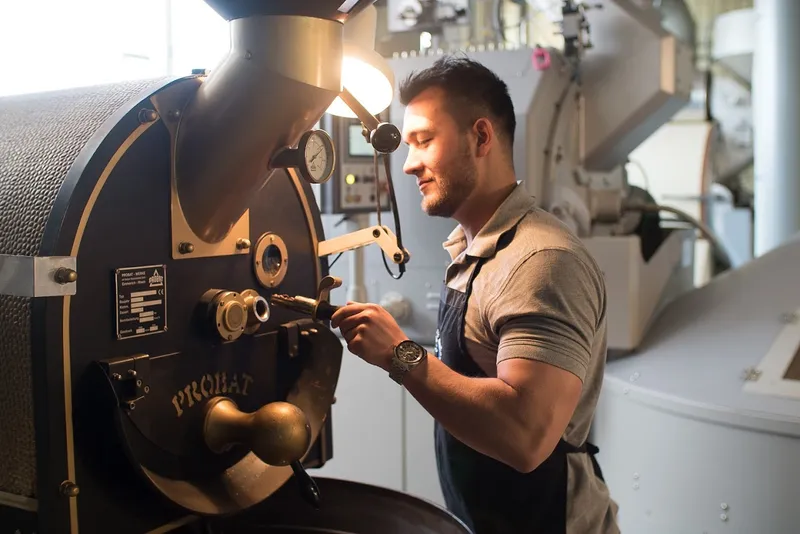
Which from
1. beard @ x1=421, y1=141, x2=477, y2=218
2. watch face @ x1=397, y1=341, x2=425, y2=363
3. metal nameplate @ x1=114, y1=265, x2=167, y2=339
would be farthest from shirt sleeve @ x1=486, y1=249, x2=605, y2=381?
metal nameplate @ x1=114, y1=265, x2=167, y2=339

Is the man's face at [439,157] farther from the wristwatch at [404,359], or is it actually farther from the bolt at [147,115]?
the bolt at [147,115]

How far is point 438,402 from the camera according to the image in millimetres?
1034

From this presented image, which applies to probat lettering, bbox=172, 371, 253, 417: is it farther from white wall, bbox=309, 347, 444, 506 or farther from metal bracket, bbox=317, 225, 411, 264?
white wall, bbox=309, 347, 444, 506

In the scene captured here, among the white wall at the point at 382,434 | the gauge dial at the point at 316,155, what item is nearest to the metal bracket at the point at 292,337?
the gauge dial at the point at 316,155

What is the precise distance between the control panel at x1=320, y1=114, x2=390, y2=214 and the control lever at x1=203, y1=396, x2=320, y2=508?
1142mm

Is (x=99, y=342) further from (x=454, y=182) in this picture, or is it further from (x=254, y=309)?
(x=454, y=182)

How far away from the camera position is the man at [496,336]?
3.35 feet

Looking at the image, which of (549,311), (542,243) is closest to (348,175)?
(542,243)

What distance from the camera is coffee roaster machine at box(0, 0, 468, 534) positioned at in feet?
2.55

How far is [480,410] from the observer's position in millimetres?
1014

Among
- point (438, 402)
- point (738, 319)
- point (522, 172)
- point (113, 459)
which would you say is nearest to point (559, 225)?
point (438, 402)

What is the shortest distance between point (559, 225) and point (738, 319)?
3.44 ft

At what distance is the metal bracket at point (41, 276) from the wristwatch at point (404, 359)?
16.9 inches

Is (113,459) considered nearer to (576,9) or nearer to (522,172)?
(522,172)
